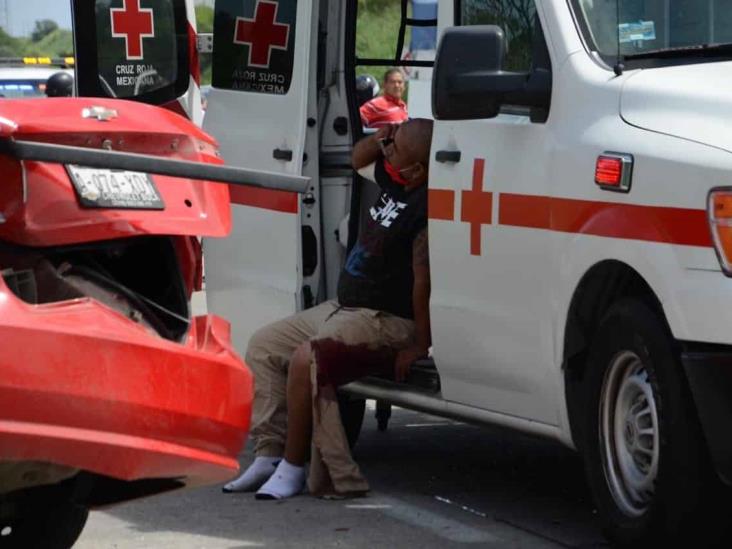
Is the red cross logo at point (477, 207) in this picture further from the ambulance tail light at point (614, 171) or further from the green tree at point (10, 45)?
the green tree at point (10, 45)

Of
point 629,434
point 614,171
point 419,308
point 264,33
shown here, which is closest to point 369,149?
point 419,308

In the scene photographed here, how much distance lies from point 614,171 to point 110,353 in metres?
1.72

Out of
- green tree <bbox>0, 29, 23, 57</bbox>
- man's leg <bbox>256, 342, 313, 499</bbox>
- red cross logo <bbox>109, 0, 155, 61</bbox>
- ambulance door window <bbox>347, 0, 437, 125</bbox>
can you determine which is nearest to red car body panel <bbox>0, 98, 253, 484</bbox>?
man's leg <bbox>256, 342, 313, 499</bbox>

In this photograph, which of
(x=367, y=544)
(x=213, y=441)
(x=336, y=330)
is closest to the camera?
(x=213, y=441)

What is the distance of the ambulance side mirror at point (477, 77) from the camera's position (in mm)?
5523

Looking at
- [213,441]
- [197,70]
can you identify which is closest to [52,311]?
[213,441]

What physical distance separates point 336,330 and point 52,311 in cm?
270

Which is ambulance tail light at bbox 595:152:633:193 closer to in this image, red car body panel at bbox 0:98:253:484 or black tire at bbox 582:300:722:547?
black tire at bbox 582:300:722:547

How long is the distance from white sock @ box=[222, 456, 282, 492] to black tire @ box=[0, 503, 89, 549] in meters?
1.73

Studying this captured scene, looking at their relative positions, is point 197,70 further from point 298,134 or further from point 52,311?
point 52,311

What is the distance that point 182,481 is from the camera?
14.9 feet

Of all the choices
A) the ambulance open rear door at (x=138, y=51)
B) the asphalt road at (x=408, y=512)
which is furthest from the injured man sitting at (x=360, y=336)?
the ambulance open rear door at (x=138, y=51)

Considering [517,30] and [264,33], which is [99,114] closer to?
[517,30]

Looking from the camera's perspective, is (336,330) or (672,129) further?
(336,330)
